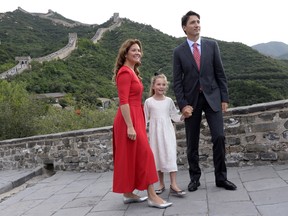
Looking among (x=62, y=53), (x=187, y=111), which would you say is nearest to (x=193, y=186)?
(x=187, y=111)

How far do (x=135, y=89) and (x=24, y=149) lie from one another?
501 centimetres

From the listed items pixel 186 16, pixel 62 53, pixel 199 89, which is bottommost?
pixel 199 89

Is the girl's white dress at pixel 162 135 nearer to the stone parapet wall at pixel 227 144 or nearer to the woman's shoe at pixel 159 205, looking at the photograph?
the woman's shoe at pixel 159 205

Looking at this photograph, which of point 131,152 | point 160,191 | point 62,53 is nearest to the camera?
point 131,152

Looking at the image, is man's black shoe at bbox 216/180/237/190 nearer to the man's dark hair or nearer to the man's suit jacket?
the man's suit jacket

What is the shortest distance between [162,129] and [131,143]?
52 cm

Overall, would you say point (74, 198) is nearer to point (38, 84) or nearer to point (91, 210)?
point (91, 210)

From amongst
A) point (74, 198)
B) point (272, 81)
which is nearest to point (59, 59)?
point (272, 81)

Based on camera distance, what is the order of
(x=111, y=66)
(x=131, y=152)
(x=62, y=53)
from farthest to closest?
1. (x=62, y=53)
2. (x=111, y=66)
3. (x=131, y=152)

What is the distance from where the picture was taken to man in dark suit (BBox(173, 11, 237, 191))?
407 centimetres

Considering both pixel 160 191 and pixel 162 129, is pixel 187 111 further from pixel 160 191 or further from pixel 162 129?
pixel 160 191

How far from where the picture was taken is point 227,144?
537 cm

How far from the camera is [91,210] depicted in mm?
4078

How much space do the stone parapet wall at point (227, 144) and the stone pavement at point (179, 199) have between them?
22 cm
